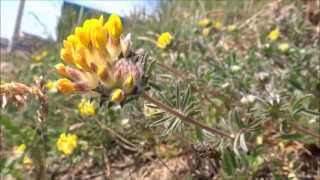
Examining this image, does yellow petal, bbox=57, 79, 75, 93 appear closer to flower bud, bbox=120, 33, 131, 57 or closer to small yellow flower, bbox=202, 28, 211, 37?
flower bud, bbox=120, 33, 131, 57

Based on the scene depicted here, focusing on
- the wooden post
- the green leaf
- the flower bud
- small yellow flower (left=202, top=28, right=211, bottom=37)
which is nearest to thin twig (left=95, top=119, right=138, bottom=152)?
the green leaf

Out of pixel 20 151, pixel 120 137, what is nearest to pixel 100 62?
pixel 20 151

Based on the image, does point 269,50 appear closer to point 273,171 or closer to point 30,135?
point 273,171

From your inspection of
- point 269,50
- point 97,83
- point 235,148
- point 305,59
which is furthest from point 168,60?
point 97,83

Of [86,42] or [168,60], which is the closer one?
[86,42]

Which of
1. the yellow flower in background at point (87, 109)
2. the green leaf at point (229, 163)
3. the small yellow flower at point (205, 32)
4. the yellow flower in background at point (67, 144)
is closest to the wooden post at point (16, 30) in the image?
the small yellow flower at point (205, 32)
